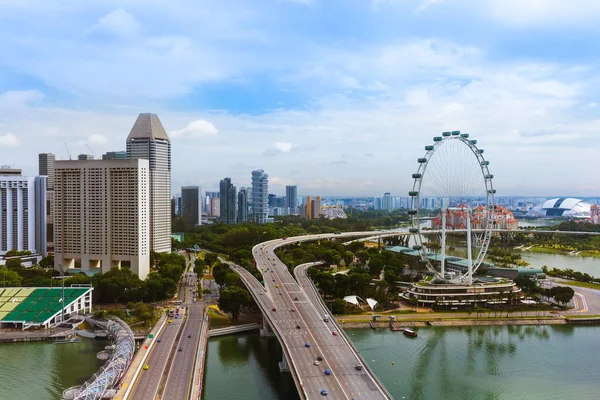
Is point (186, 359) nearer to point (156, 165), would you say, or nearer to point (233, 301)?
point (233, 301)

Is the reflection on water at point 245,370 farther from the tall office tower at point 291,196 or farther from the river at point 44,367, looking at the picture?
the tall office tower at point 291,196

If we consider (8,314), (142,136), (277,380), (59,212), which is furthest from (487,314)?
(142,136)

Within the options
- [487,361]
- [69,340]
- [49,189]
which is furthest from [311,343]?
[49,189]

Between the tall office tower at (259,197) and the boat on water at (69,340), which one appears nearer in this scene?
the boat on water at (69,340)

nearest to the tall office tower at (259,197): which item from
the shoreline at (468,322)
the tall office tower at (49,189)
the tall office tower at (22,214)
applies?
the tall office tower at (49,189)

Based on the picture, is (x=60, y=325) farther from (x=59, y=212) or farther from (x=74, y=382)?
(x=59, y=212)
